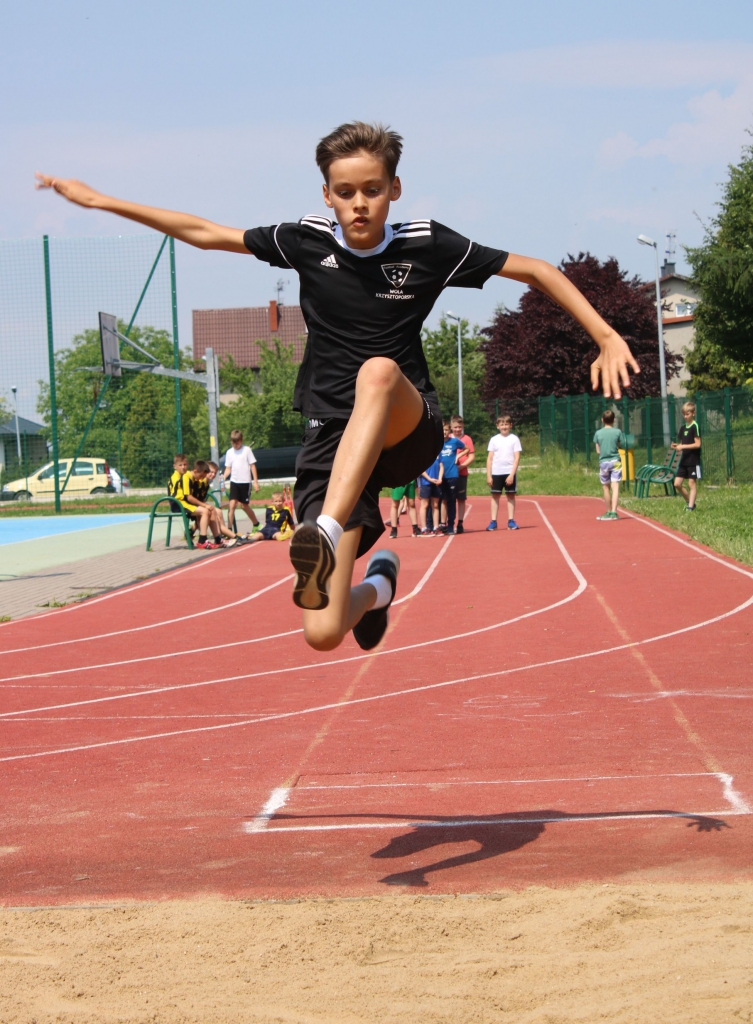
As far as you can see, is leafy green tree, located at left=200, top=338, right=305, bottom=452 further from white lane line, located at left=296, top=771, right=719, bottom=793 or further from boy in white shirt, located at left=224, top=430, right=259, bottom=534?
white lane line, located at left=296, top=771, right=719, bottom=793

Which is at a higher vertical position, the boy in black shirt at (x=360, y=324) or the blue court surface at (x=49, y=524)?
the boy in black shirt at (x=360, y=324)

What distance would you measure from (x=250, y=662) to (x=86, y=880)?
432 centimetres

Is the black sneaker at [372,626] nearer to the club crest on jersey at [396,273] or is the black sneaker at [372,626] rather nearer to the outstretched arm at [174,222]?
the club crest on jersey at [396,273]

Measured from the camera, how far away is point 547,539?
53.5 feet

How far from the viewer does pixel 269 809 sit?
15.1ft

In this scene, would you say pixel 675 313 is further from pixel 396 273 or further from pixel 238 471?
pixel 396 273

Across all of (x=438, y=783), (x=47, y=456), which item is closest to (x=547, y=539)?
(x=438, y=783)

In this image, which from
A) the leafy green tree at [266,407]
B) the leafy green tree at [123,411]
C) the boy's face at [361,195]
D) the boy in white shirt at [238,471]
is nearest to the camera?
the boy's face at [361,195]

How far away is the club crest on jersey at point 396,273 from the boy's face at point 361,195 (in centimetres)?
10

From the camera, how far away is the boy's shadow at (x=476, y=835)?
12.7 ft

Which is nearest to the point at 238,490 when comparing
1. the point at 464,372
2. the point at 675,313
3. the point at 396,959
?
the point at 396,959

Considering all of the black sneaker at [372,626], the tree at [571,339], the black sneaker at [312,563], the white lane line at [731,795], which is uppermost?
the tree at [571,339]

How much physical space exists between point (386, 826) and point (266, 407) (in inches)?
1569

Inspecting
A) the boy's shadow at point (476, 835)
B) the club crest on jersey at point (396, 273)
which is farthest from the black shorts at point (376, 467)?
the boy's shadow at point (476, 835)
